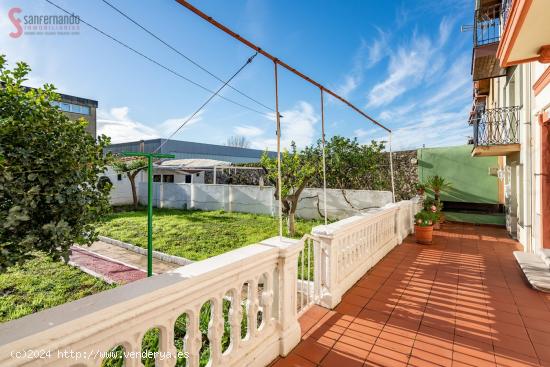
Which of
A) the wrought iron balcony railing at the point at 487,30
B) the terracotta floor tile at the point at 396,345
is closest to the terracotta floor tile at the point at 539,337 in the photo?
the terracotta floor tile at the point at 396,345

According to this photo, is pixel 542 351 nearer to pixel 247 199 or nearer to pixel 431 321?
pixel 431 321

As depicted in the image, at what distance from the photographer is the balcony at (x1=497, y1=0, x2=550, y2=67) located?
2223mm

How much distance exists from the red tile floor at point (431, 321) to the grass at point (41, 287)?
3.53 m

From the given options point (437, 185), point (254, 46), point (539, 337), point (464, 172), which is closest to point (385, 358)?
point (539, 337)

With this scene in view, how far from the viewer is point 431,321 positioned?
269 cm

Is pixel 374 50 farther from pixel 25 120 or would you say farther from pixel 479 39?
pixel 25 120

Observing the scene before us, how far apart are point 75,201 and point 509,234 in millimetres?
9402

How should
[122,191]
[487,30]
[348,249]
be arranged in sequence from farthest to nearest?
1. [122,191]
2. [487,30]
3. [348,249]

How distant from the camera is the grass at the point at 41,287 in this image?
351 centimetres

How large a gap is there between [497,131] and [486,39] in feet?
7.78

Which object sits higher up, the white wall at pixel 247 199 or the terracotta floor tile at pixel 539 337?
the white wall at pixel 247 199

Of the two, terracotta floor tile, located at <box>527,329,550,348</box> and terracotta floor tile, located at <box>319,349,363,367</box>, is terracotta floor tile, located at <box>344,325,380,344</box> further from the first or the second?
terracotta floor tile, located at <box>527,329,550,348</box>

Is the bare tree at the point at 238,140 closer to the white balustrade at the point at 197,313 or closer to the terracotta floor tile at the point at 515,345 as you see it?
the white balustrade at the point at 197,313

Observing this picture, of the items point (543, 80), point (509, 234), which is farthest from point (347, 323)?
point (509, 234)
